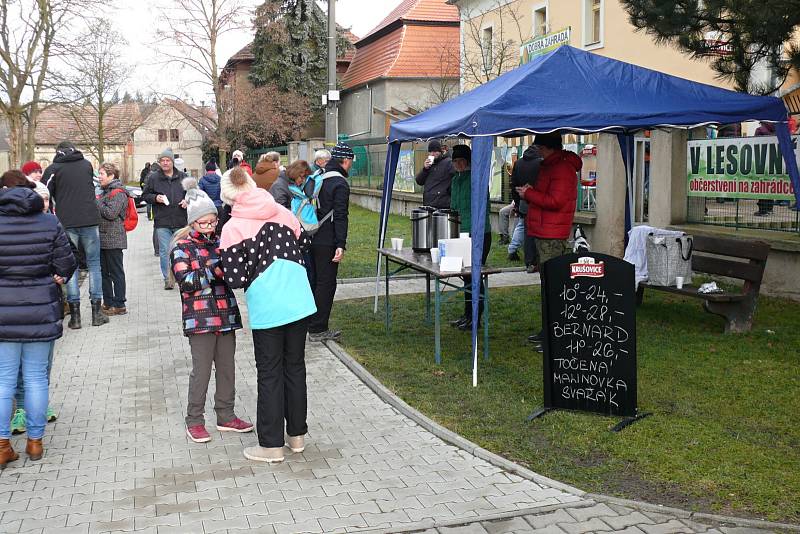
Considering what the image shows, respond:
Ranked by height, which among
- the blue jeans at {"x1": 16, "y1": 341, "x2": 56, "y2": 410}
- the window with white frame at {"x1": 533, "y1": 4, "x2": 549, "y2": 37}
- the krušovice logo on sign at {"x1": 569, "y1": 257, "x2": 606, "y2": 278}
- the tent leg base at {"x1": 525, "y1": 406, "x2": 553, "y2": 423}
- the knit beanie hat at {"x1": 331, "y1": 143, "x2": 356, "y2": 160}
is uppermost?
the window with white frame at {"x1": 533, "y1": 4, "x2": 549, "y2": 37}

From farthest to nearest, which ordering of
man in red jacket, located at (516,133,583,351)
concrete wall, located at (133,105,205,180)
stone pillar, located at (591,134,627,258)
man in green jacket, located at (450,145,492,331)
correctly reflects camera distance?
concrete wall, located at (133,105,205,180) → stone pillar, located at (591,134,627,258) → man in green jacket, located at (450,145,492,331) → man in red jacket, located at (516,133,583,351)

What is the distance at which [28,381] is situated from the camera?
5.70 metres

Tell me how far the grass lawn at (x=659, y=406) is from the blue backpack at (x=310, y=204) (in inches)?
51.8

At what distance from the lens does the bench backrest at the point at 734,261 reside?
8.78 meters

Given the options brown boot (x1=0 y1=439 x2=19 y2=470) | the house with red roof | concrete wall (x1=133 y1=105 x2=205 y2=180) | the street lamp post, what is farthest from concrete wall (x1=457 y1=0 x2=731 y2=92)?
concrete wall (x1=133 y1=105 x2=205 y2=180)

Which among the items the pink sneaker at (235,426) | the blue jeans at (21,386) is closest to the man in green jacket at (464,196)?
the pink sneaker at (235,426)

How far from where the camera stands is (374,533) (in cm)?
446

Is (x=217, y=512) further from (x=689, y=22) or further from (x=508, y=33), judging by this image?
(x=508, y=33)

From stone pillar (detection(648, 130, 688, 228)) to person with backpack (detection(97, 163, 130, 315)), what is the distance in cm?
738

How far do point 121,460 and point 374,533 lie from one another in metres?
2.06

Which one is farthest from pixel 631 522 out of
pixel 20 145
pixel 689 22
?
pixel 20 145

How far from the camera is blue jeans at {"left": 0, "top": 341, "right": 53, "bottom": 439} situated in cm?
557

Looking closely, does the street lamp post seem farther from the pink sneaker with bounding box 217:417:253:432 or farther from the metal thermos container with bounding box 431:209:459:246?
the pink sneaker with bounding box 217:417:253:432

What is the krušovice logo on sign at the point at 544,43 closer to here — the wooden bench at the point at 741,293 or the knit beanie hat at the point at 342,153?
the wooden bench at the point at 741,293
